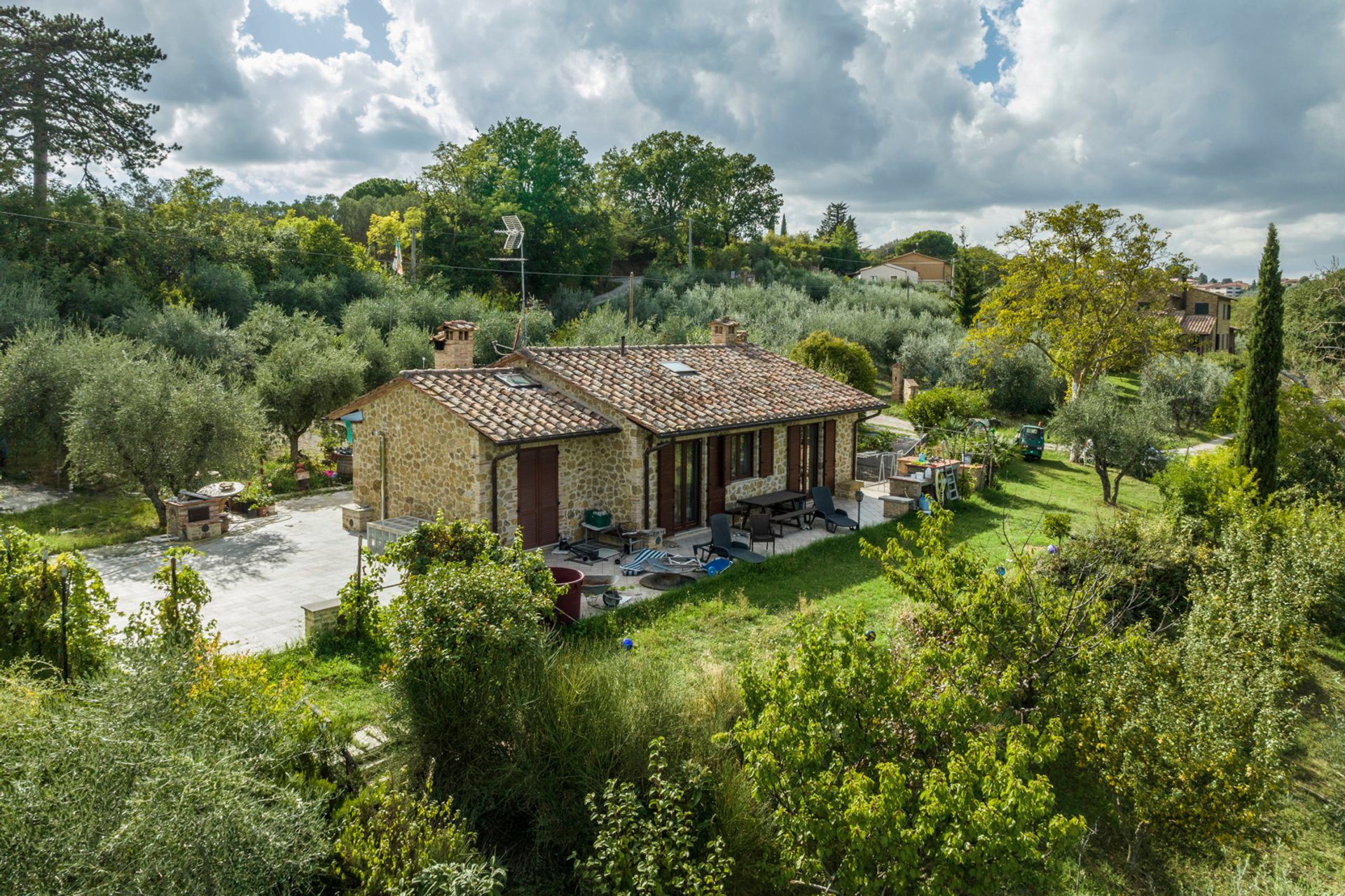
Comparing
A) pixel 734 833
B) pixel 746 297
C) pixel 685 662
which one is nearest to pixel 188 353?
pixel 685 662

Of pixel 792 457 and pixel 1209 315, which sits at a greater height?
pixel 1209 315

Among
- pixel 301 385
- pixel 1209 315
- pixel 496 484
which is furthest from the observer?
pixel 1209 315

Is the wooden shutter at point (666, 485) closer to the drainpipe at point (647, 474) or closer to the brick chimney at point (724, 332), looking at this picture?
the drainpipe at point (647, 474)

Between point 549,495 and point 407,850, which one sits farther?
point 549,495

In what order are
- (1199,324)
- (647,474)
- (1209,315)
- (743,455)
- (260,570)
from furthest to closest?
1. (1209,315)
2. (1199,324)
3. (743,455)
4. (647,474)
5. (260,570)

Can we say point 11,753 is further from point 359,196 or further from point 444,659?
point 359,196

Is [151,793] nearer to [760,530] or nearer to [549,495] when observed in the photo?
[549,495]

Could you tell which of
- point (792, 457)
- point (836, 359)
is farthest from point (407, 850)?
point (836, 359)
